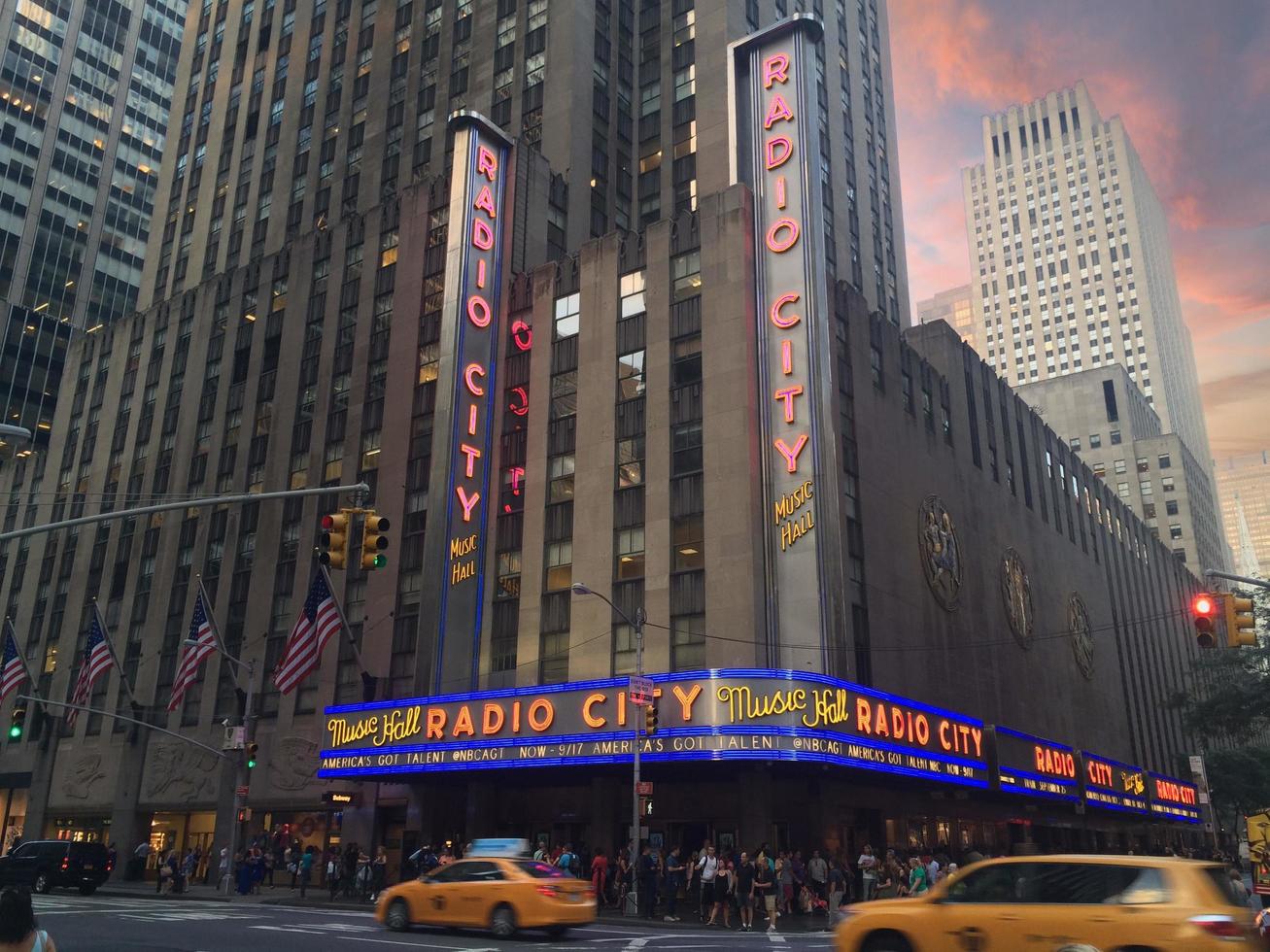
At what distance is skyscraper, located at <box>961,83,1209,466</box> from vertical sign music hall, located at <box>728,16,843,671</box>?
14854 cm

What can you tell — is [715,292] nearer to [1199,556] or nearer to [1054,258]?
[1199,556]

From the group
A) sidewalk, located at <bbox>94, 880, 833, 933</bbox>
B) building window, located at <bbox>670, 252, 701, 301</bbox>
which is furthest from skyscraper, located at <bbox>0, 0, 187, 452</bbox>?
building window, located at <bbox>670, 252, 701, 301</bbox>

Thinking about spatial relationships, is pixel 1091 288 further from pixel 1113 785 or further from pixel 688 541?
pixel 688 541

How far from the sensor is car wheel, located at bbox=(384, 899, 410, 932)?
23219 millimetres

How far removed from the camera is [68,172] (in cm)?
12444

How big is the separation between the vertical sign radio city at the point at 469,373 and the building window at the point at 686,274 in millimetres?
10270

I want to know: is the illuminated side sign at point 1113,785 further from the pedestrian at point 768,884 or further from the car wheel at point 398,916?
the car wheel at point 398,916

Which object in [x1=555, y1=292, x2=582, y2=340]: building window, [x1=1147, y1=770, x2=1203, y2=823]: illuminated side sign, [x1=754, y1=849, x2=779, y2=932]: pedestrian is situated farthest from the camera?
[x1=1147, y1=770, x2=1203, y2=823]: illuminated side sign

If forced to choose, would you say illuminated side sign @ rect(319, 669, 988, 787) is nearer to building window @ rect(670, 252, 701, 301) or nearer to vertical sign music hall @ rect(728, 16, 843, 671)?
vertical sign music hall @ rect(728, 16, 843, 671)

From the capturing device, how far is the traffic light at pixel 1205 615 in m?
22.7

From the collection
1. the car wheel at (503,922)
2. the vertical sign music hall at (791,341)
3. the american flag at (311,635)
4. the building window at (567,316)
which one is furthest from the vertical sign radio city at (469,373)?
the car wheel at (503,922)

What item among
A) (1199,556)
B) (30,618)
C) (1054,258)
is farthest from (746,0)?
(1054,258)

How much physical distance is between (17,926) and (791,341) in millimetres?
38256

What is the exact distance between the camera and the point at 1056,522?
7288 centimetres
